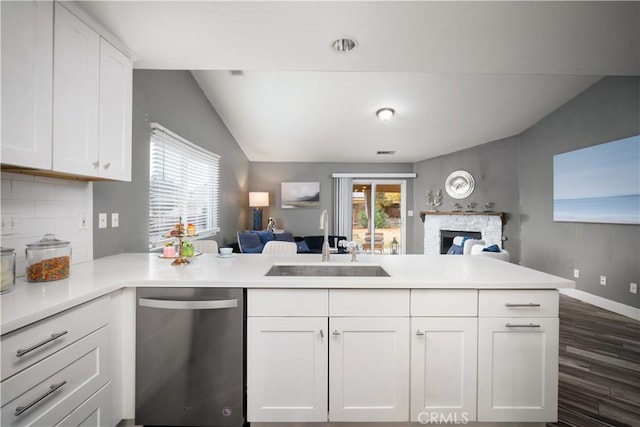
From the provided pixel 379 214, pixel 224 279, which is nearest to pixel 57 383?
pixel 224 279

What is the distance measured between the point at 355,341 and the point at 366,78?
3.40 m

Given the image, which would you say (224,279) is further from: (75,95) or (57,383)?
(75,95)

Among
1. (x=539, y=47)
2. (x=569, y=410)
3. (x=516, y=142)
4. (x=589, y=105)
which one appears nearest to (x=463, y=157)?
(x=516, y=142)

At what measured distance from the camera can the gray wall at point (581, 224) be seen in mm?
3363

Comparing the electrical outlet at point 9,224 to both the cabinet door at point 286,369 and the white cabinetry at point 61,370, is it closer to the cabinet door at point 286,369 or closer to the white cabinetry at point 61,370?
the white cabinetry at point 61,370

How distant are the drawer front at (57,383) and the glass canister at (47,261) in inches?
14.6

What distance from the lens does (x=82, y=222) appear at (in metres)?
1.83

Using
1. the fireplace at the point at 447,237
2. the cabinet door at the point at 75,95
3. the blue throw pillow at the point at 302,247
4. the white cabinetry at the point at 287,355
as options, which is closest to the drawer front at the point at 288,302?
the white cabinetry at the point at 287,355

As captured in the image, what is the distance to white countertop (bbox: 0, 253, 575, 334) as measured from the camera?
1.09 metres

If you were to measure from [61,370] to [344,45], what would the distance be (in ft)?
7.12

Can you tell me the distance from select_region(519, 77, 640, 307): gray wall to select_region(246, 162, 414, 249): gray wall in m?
2.61

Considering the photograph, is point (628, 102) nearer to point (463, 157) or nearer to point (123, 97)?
point (463, 157)

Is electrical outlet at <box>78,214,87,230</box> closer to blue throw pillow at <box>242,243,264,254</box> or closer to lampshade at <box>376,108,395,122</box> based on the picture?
blue throw pillow at <box>242,243,264,254</box>

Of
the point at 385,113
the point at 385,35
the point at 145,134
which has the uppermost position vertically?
the point at 385,113
